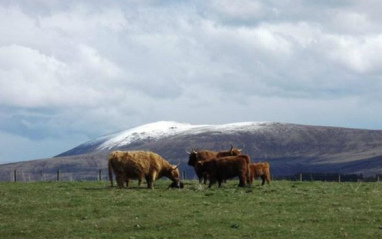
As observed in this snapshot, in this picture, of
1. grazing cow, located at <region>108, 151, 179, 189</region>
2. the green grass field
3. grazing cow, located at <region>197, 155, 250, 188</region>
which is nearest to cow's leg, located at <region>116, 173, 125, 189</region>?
grazing cow, located at <region>108, 151, 179, 189</region>

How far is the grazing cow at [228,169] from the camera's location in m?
36.9

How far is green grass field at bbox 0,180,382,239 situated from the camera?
23.6 meters

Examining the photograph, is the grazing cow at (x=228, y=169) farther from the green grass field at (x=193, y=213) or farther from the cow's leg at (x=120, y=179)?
the cow's leg at (x=120, y=179)

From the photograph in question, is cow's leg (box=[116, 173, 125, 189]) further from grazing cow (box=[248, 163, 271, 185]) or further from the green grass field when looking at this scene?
grazing cow (box=[248, 163, 271, 185])

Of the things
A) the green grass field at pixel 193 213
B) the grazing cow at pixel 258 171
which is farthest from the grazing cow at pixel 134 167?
the grazing cow at pixel 258 171

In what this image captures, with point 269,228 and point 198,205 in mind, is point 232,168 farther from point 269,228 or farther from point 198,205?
point 269,228

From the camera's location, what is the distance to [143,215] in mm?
26812

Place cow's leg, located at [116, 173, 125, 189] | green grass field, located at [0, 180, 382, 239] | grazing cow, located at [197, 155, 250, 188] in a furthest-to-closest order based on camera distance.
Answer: grazing cow, located at [197, 155, 250, 188] → cow's leg, located at [116, 173, 125, 189] → green grass field, located at [0, 180, 382, 239]

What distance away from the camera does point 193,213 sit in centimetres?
2688

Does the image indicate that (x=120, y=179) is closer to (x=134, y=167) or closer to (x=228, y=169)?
(x=134, y=167)

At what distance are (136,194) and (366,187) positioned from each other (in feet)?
40.7

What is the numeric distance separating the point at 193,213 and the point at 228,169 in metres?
10.5

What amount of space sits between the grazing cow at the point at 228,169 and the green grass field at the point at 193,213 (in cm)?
185

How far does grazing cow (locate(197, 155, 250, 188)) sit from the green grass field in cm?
185
